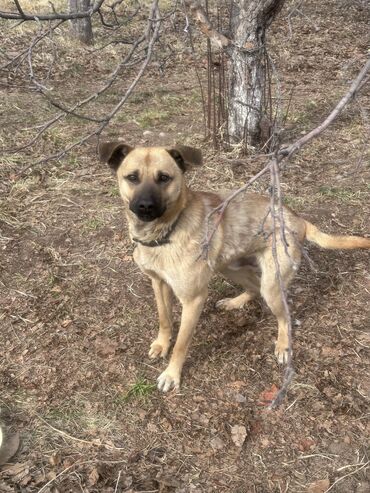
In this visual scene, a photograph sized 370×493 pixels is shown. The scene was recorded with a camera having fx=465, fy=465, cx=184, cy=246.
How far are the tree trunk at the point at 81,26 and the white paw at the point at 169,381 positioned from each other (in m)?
9.49

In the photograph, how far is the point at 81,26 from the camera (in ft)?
34.9

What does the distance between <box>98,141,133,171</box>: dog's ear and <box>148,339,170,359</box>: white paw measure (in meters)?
1.45

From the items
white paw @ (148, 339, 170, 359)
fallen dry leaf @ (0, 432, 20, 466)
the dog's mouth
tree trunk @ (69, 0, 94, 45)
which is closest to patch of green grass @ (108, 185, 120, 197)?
white paw @ (148, 339, 170, 359)

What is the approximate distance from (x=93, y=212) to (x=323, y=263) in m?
2.64

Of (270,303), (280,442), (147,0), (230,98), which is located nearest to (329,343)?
(270,303)

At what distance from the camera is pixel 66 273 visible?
4.57 m

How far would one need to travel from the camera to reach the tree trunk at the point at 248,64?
18.2ft

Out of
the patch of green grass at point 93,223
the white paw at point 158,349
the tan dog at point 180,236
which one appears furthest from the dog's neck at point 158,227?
the patch of green grass at point 93,223

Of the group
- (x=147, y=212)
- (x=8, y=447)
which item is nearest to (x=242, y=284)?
(x=147, y=212)

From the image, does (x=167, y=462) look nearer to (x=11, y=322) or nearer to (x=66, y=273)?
(x=11, y=322)

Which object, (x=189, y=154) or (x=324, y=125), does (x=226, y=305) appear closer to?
(x=189, y=154)

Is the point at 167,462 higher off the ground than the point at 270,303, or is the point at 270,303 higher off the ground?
the point at 270,303

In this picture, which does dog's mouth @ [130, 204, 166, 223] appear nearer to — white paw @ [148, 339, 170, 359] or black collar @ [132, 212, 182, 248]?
black collar @ [132, 212, 182, 248]

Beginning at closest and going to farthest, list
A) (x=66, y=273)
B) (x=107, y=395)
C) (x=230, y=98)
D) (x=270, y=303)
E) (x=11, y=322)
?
(x=107, y=395) → (x=270, y=303) → (x=11, y=322) → (x=66, y=273) → (x=230, y=98)
